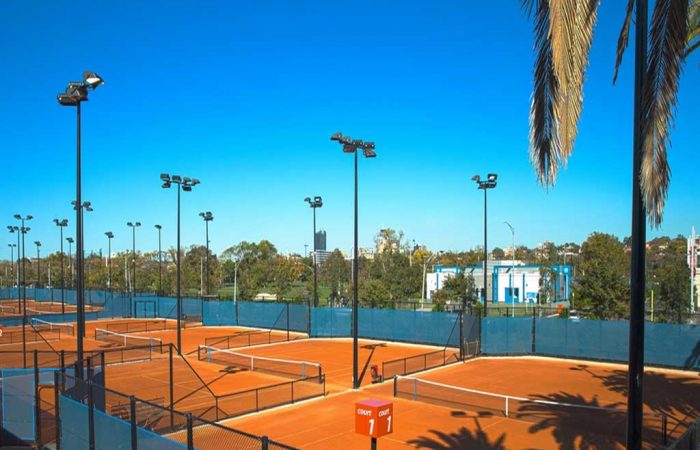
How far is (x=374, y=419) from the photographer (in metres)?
9.29

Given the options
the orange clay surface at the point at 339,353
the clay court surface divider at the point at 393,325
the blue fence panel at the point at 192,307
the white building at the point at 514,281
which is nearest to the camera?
the orange clay surface at the point at 339,353

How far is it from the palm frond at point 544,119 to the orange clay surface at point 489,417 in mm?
11124

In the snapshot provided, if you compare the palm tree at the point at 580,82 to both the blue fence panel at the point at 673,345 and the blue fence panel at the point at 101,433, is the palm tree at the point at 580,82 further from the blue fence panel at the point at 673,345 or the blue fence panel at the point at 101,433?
the blue fence panel at the point at 673,345

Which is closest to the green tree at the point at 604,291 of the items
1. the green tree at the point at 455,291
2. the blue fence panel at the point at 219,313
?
the green tree at the point at 455,291

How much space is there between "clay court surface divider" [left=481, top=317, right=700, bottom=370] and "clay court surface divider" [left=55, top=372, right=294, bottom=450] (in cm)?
2330

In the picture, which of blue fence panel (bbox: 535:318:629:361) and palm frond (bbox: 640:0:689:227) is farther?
blue fence panel (bbox: 535:318:629:361)

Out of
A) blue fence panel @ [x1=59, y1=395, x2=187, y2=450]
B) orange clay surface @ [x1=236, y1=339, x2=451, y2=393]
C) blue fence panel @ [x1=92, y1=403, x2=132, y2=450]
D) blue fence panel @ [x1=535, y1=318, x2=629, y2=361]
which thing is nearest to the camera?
blue fence panel @ [x1=59, y1=395, x2=187, y2=450]

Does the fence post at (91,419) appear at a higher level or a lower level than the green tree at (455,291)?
higher

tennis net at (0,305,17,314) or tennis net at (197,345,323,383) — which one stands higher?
tennis net at (197,345,323,383)

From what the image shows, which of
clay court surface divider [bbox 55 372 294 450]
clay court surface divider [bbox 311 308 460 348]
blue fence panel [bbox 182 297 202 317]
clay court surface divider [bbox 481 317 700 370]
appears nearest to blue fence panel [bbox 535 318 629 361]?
clay court surface divider [bbox 481 317 700 370]

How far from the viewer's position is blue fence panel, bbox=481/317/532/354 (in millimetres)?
36844

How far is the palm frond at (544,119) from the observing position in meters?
8.56

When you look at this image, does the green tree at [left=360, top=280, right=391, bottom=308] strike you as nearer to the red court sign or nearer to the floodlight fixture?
the floodlight fixture

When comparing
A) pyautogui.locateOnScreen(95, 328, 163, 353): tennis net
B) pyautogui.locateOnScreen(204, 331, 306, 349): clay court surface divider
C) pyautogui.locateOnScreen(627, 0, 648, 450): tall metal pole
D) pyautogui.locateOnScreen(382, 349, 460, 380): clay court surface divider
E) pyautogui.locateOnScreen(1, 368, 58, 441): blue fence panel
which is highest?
pyautogui.locateOnScreen(627, 0, 648, 450): tall metal pole
